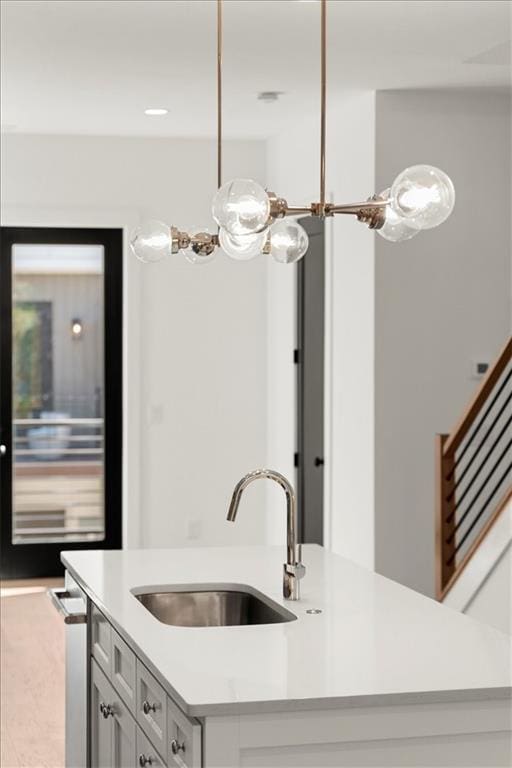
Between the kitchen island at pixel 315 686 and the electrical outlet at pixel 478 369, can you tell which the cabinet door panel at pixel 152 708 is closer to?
the kitchen island at pixel 315 686

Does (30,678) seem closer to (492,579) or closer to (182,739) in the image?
(492,579)

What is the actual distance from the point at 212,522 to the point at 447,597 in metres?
2.83

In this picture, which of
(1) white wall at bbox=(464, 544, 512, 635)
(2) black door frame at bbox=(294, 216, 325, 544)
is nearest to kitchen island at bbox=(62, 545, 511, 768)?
(1) white wall at bbox=(464, 544, 512, 635)

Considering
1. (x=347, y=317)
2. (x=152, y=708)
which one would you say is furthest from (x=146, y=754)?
(x=347, y=317)

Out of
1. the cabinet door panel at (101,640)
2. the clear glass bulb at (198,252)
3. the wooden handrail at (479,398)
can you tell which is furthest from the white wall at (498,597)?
the cabinet door panel at (101,640)

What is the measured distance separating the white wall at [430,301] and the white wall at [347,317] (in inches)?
3.0

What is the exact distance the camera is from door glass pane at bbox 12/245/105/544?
7801 mm

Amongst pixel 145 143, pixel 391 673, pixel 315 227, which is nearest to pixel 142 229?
pixel 391 673

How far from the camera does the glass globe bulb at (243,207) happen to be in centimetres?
286

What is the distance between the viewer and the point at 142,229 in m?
3.68

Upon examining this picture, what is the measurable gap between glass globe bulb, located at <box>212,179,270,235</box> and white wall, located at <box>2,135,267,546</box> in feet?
16.0

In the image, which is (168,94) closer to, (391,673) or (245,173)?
(245,173)

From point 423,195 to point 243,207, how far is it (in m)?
0.42

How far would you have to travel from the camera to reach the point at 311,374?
7.38 metres
